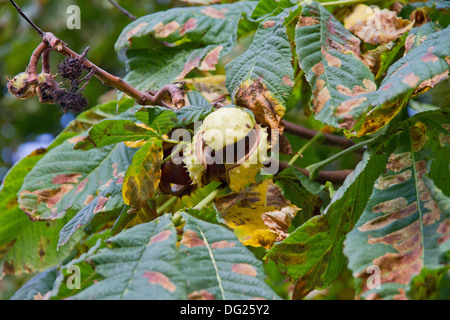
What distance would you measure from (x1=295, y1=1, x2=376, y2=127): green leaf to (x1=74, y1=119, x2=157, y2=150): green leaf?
0.32 m

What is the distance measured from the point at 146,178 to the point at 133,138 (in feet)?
0.28

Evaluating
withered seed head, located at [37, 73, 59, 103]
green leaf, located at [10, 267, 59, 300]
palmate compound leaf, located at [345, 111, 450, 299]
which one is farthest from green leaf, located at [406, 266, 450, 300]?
green leaf, located at [10, 267, 59, 300]

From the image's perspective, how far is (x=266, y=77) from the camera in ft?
2.97

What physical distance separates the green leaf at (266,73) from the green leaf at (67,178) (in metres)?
0.33

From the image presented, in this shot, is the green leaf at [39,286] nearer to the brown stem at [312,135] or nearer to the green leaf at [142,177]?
the green leaf at [142,177]

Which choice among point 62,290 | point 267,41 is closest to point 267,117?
point 267,41

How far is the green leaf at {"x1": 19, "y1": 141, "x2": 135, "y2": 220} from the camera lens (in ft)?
3.41

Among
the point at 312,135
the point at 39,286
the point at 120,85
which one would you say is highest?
the point at 120,85

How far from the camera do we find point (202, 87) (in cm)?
123

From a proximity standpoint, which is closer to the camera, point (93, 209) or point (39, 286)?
point (93, 209)

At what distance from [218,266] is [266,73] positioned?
393 millimetres

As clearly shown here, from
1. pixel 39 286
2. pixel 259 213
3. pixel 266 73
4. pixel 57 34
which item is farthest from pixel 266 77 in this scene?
pixel 57 34

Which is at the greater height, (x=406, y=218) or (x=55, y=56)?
(x=55, y=56)

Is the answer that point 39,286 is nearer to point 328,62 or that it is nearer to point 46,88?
point 46,88
